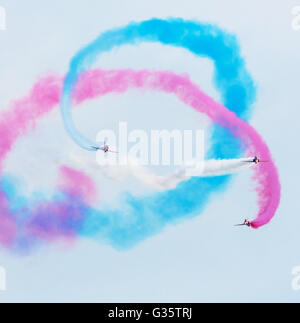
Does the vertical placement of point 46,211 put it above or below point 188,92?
below

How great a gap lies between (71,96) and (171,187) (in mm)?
6658

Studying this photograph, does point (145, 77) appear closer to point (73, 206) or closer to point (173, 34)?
point (173, 34)

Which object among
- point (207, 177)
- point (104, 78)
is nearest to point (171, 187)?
point (207, 177)

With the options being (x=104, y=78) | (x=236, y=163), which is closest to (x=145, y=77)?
(x=104, y=78)

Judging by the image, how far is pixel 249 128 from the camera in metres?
66.8

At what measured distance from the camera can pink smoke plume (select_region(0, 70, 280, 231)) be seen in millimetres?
66625

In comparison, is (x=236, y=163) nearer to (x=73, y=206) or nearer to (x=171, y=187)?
(x=171, y=187)

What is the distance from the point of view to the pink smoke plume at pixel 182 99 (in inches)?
2623

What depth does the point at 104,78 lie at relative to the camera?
66750mm

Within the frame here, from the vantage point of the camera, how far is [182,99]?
66750 millimetres

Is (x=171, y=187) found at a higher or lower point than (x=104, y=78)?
lower

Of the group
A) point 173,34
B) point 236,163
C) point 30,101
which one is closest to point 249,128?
point 236,163

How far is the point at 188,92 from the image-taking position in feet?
219

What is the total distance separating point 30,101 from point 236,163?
1063cm
